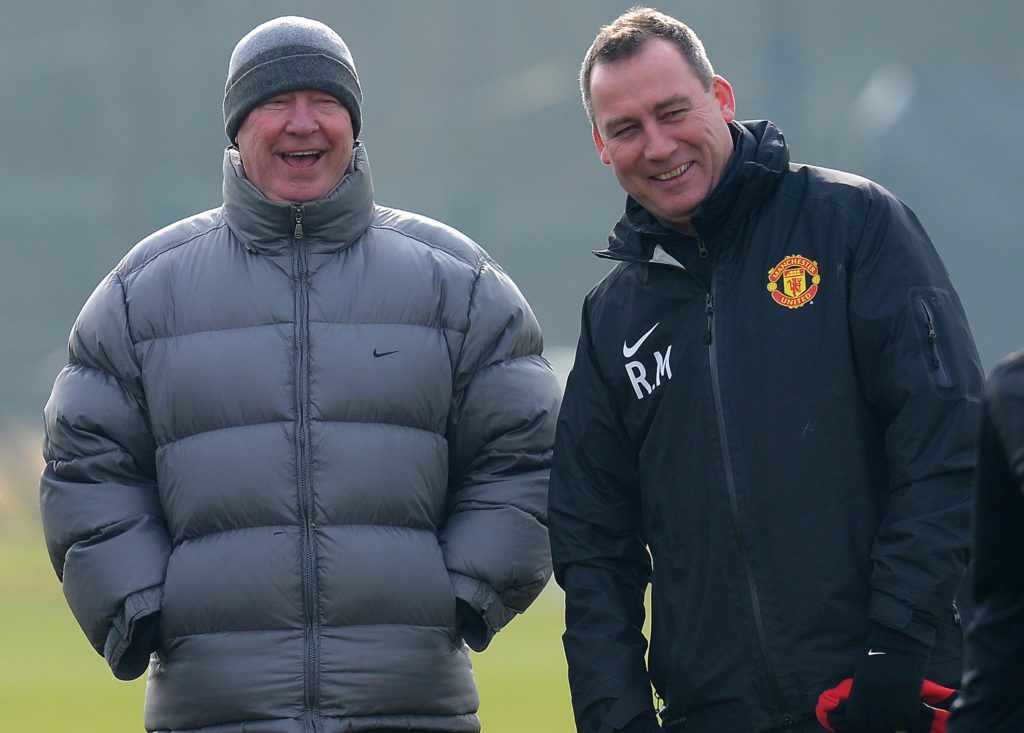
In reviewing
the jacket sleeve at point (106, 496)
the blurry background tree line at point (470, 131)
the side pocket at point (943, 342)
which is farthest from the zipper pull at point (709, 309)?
the blurry background tree line at point (470, 131)

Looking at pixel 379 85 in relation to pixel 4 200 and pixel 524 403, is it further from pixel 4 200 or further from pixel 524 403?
pixel 524 403

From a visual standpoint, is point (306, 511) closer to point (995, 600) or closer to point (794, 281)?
point (794, 281)

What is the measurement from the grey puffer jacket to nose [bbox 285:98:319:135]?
0.33ft

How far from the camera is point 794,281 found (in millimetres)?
2109

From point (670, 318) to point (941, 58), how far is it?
18.4 feet

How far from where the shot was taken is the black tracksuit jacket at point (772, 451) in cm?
199

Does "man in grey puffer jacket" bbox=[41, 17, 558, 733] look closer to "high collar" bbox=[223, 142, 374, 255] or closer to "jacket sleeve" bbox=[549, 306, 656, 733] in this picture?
"high collar" bbox=[223, 142, 374, 255]

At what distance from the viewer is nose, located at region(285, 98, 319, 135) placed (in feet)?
8.05

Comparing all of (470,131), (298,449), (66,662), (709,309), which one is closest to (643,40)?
(709,309)

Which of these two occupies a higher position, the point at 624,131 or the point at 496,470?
the point at 624,131

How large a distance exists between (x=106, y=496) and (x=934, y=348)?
1.19 m

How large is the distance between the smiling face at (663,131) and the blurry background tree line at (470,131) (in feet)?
14.1

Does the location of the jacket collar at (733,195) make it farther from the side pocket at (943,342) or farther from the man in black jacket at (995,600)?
the man in black jacket at (995,600)

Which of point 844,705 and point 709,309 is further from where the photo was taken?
point 709,309
